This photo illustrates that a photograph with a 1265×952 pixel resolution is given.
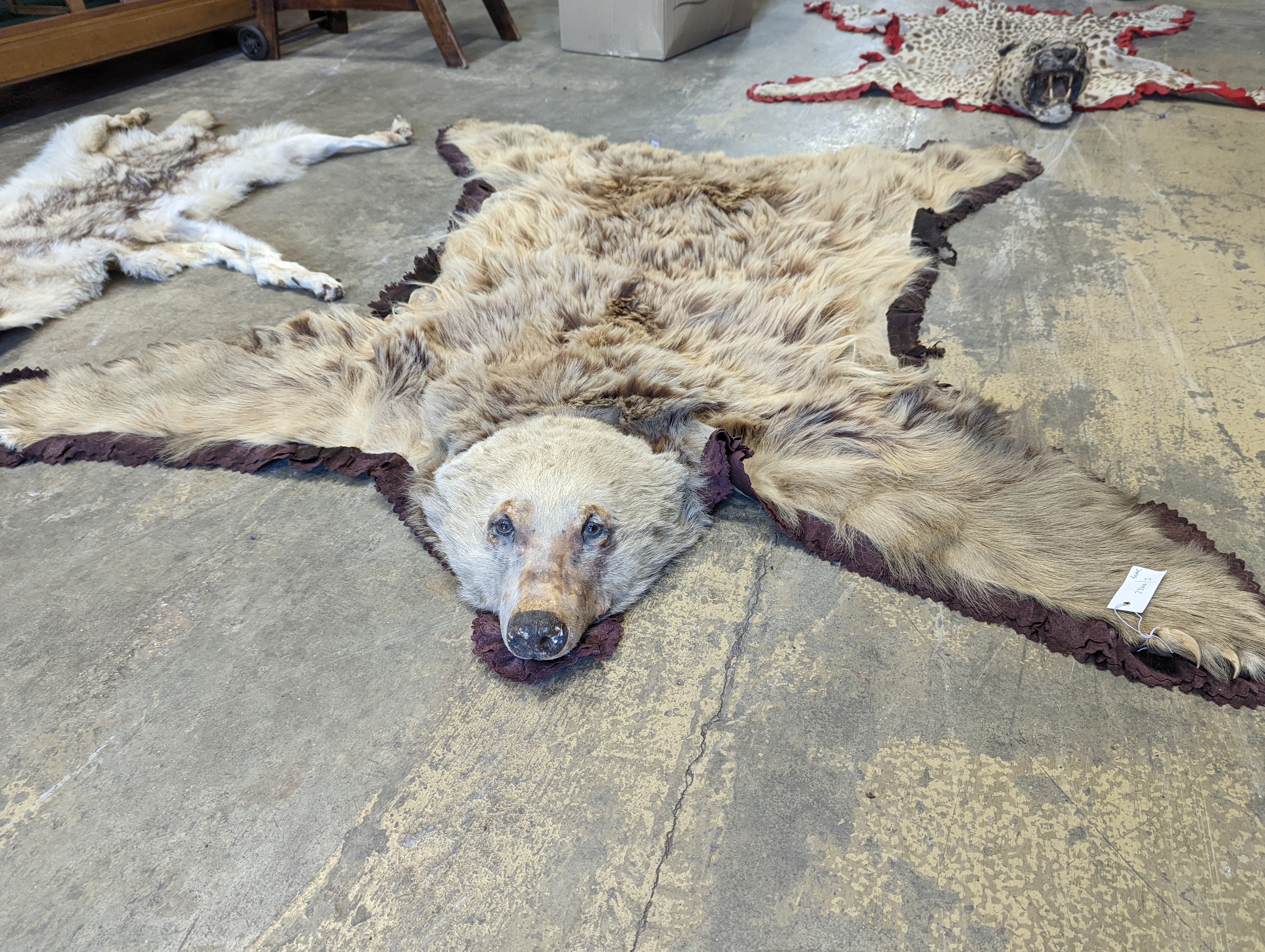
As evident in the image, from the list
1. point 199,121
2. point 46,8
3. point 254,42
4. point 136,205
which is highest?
point 46,8

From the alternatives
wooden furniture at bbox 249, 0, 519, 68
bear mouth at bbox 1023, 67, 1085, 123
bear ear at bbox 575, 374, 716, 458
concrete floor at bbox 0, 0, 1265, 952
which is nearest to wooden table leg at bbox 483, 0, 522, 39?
wooden furniture at bbox 249, 0, 519, 68

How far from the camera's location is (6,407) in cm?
277

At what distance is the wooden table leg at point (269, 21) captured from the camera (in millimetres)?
6250

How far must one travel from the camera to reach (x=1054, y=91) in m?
4.82

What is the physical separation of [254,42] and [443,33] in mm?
1711

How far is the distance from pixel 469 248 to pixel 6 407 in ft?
5.97

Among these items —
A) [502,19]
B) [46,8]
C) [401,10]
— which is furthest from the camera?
[502,19]

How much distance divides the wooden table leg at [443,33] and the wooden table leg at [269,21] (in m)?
1.32

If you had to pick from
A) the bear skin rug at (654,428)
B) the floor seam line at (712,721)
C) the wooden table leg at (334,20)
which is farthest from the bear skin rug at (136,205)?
the wooden table leg at (334,20)

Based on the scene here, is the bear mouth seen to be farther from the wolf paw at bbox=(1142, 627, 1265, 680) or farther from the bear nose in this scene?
the bear nose

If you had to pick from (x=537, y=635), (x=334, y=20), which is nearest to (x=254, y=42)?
(x=334, y=20)

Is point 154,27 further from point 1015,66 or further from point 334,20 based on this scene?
point 1015,66

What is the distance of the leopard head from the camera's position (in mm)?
4789

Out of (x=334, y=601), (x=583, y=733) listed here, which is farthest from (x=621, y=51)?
(x=583, y=733)
